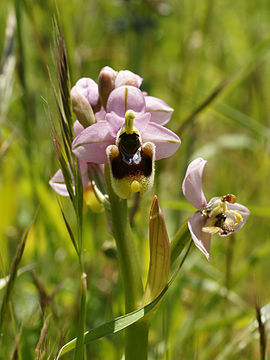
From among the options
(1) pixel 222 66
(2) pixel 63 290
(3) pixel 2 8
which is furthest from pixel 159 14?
(2) pixel 63 290

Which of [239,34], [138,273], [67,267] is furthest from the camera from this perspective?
[239,34]

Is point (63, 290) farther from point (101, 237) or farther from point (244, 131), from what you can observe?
point (244, 131)

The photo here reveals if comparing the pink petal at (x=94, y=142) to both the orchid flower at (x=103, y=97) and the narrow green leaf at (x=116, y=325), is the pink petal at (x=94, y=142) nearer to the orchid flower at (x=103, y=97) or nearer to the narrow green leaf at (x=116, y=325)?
the orchid flower at (x=103, y=97)

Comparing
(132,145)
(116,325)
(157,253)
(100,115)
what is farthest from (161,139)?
(116,325)

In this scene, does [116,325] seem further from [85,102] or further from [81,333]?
[85,102]

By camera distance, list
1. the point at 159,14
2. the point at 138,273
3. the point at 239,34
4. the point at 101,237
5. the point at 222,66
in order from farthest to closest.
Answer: the point at 239,34 → the point at 222,66 → the point at 159,14 → the point at 101,237 → the point at 138,273

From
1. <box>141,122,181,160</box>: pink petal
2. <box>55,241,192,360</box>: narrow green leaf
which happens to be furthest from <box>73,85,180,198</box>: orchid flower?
<box>55,241,192,360</box>: narrow green leaf
